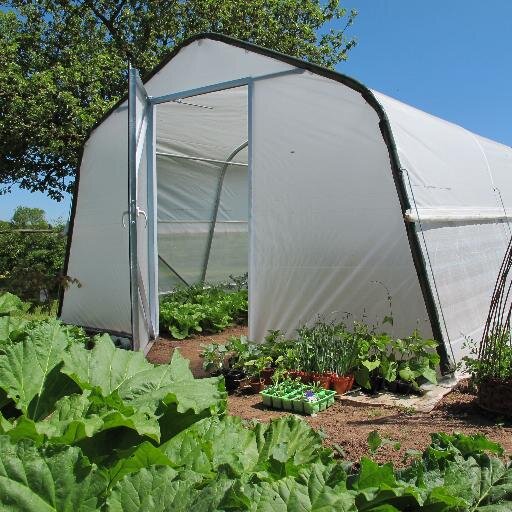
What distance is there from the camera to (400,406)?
14.7 feet

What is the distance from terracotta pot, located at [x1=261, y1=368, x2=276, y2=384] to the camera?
16.9 ft

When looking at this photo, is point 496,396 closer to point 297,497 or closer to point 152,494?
point 297,497

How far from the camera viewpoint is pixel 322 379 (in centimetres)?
488

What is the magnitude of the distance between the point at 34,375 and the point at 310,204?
13.3ft

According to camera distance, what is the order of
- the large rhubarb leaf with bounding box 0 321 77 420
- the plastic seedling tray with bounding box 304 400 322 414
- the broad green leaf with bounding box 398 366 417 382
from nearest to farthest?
the large rhubarb leaf with bounding box 0 321 77 420, the plastic seedling tray with bounding box 304 400 322 414, the broad green leaf with bounding box 398 366 417 382

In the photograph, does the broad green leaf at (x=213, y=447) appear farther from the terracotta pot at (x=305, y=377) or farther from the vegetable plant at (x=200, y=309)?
the vegetable plant at (x=200, y=309)

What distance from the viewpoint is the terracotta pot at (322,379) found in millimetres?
4859

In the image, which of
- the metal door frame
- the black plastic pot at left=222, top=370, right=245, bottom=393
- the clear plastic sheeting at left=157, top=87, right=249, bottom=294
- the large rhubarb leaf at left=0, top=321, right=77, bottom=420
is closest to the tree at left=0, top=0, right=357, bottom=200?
the clear plastic sheeting at left=157, top=87, right=249, bottom=294

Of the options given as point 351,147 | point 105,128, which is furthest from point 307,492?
point 105,128

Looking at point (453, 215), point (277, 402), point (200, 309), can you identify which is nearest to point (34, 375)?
point (277, 402)

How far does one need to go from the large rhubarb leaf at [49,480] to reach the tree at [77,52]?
36.6 ft

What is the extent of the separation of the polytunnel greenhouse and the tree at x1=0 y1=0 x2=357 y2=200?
472 centimetres

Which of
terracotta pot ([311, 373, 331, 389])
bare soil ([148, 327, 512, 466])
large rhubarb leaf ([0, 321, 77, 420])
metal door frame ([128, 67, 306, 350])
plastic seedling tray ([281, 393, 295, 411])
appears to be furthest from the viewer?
metal door frame ([128, 67, 306, 350])

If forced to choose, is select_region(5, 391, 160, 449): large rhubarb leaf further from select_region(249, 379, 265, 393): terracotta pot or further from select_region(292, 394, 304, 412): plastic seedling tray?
select_region(249, 379, 265, 393): terracotta pot
